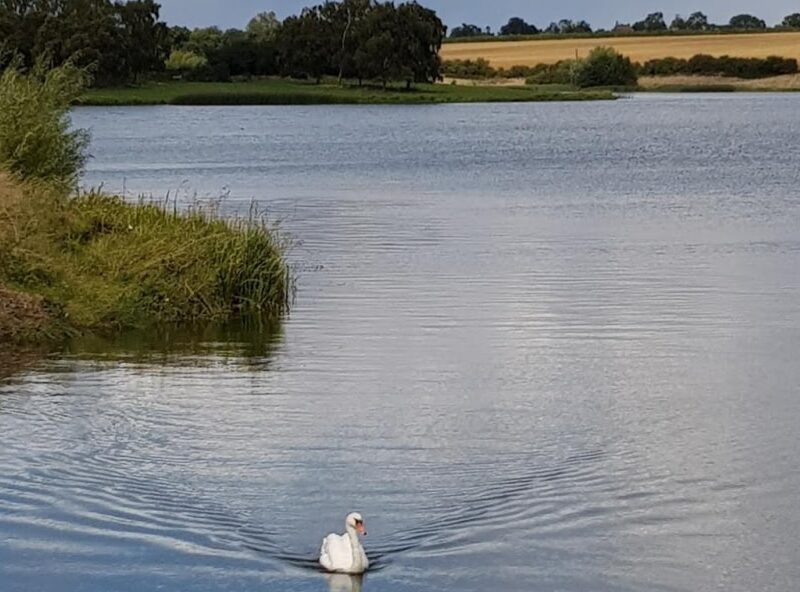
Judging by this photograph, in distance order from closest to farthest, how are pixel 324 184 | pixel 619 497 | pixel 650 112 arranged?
pixel 619 497 → pixel 324 184 → pixel 650 112

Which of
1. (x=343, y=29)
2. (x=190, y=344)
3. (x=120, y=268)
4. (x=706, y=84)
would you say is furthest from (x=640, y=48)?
(x=190, y=344)

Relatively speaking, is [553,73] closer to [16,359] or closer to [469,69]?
[469,69]

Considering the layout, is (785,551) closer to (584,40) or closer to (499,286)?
(499,286)

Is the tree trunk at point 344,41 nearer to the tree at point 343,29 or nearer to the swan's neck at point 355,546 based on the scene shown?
the tree at point 343,29

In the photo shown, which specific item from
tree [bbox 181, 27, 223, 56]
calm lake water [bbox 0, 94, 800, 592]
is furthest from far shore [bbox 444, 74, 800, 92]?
calm lake water [bbox 0, 94, 800, 592]

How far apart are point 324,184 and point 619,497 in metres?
32.8

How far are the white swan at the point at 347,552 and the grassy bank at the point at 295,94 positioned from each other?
98.6 metres

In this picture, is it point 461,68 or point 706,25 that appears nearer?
point 461,68

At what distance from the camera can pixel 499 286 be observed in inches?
963

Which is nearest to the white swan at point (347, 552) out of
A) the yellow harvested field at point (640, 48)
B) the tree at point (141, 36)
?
the tree at point (141, 36)

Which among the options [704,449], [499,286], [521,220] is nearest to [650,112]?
[521,220]

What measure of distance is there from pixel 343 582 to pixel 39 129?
51.6 feet

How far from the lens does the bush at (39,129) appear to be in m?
25.0

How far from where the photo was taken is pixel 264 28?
521ft
